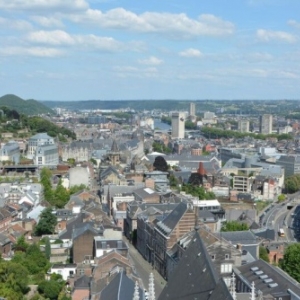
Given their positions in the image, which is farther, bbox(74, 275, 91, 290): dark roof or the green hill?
the green hill

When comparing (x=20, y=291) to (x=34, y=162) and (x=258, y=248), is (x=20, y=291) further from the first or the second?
(x=34, y=162)

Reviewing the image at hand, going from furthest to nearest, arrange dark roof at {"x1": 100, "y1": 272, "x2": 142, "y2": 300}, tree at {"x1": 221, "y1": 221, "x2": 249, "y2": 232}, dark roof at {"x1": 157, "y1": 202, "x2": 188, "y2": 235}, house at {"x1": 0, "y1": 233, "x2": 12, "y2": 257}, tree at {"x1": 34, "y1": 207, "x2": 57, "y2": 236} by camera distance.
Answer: tree at {"x1": 34, "y1": 207, "x2": 57, "y2": 236} → tree at {"x1": 221, "y1": 221, "x2": 249, "y2": 232} → house at {"x1": 0, "y1": 233, "x2": 12, "y2": 257} → dark roof at {"x1": 157, "y1": 202, "x2": 188, "y2": 235} → dark roof at {"x1": 100, "y1": 272, "x2": 142, "y2": 300}

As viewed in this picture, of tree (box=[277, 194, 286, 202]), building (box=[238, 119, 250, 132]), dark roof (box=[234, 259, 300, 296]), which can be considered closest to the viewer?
dark roof (box=[234, 259, 300, 296])

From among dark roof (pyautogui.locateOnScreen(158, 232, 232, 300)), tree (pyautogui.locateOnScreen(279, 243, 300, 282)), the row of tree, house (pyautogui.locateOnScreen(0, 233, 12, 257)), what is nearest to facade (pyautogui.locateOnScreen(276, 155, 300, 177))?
the row of tree

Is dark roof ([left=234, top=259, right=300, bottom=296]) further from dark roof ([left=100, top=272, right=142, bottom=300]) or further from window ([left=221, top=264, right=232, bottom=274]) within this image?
dark roof ([left=100, top=272, right=142, bottom=300])

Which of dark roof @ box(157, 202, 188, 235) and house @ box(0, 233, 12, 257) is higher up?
dark roof @ box(157, 202, 188, 235)

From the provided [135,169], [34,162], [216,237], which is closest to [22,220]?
[216,237]

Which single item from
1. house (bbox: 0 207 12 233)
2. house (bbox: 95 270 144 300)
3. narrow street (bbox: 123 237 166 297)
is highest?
house (bbox: 95 270 144 300)
